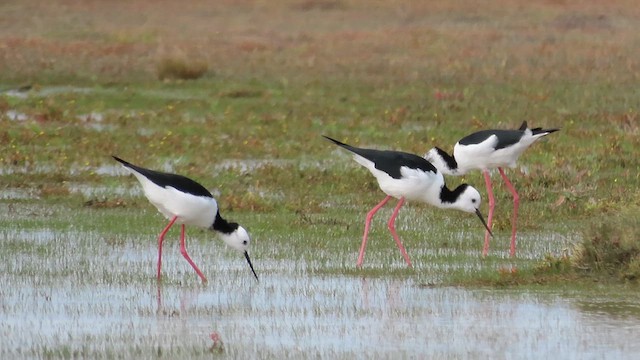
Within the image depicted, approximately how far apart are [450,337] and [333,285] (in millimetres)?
2151

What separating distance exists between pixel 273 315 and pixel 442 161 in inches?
181

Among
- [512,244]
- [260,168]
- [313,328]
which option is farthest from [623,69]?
[313,328]

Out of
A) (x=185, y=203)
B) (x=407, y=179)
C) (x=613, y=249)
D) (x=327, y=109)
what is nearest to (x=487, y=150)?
(x=407, y=179)

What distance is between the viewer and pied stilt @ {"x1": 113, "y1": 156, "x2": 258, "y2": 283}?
39.0ft

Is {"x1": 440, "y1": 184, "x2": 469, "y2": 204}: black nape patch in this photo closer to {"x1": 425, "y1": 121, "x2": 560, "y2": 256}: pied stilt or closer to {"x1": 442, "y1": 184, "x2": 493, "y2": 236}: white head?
{"x1": 442, "y1": 184, "x2": 493, "y2": 236}: white head

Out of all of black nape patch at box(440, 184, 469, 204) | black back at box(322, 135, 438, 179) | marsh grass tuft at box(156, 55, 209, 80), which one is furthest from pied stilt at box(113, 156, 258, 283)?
marsh grass tuft at box(156, 55, 209, 80)

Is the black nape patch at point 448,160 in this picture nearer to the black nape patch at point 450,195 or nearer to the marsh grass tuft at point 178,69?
the black nape patch at point 450,195

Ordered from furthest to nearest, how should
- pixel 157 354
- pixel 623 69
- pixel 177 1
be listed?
pixel 177 1 < pixel 623 69 < pixel 157 354

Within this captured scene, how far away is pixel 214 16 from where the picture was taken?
41.3 m

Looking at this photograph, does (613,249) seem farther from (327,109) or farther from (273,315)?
(327,109)

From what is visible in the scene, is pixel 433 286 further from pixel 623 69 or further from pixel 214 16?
pixel 214 16

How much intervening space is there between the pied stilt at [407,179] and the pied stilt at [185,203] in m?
1.21

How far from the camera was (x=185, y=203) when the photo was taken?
1198cm

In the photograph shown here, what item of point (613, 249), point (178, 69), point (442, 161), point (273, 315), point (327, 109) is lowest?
point (178, 69)
